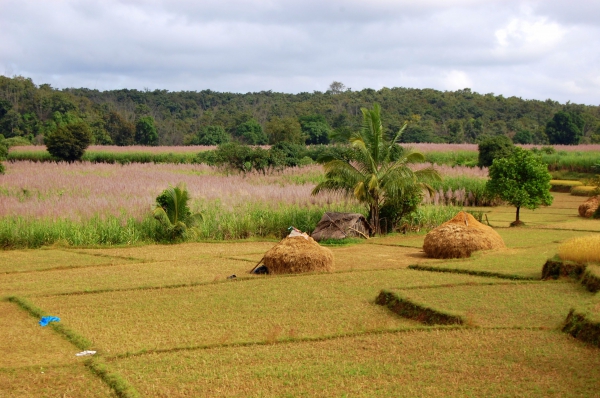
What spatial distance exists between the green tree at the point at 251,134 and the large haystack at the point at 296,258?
1624 inches

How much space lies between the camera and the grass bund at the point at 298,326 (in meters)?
5.88

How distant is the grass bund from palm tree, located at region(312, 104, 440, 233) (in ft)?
9.88

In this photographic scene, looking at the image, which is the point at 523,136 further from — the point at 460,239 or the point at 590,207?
the point at 460,239

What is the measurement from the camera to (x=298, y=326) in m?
7.81

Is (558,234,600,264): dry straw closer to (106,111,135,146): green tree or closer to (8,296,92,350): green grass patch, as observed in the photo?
(8,296,92,350): green grass patch

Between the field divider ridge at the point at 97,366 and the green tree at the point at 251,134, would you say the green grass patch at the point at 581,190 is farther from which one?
the green tree at the point at 251,134

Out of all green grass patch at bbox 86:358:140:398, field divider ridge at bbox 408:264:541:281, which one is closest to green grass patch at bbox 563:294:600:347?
field divider ridge at bbox 408:264:541:281

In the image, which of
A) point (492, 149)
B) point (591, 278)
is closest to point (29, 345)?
point (591, 278)

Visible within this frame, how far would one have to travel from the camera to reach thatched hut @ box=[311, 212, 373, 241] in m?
16.3

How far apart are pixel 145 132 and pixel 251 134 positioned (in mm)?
8824

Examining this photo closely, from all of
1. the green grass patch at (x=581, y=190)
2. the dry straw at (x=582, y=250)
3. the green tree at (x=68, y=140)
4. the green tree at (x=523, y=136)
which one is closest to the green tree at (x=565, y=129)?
the green tree at (x=523, y=136)

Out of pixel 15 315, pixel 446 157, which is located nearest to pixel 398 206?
pixel 15 315

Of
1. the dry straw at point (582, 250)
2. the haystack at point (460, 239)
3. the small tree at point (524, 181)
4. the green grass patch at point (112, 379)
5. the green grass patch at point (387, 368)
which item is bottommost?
the green grass patch at point (112, 379)

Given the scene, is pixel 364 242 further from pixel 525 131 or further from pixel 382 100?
pixel 382 100
